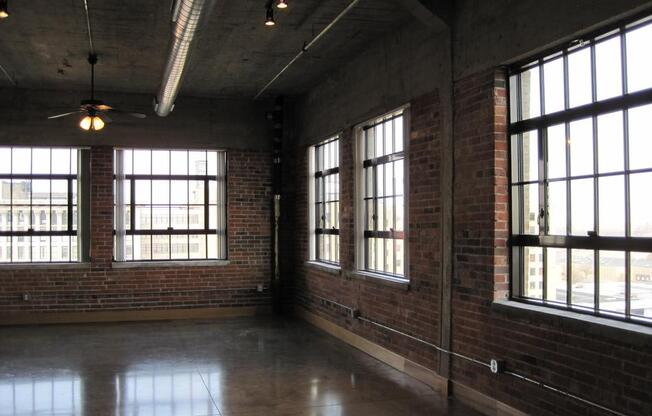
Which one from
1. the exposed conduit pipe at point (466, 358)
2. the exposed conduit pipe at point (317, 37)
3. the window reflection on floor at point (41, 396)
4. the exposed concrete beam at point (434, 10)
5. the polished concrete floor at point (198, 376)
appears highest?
the exposed conduit pipe at point (317, 37)

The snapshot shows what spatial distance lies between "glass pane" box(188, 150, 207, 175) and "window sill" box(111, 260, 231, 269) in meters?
1.44

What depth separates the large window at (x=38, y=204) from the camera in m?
9.54

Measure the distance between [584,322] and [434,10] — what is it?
2.86 meters

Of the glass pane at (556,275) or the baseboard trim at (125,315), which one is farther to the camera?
the baseboard trim at (125,315)

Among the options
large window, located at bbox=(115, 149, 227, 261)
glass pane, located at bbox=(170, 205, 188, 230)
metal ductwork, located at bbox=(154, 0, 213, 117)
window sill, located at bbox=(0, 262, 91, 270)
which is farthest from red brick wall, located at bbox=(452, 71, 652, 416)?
window sill, located at bbox=(0, 262, 91, 270)

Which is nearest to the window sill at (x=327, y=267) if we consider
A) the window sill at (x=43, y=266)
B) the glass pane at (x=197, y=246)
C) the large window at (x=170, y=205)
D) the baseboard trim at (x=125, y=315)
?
the baseboard trim at (x=125, y=315)

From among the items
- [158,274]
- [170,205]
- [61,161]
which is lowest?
[158,274]

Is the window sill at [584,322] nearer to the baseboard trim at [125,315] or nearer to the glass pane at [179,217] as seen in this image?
the baseboard trim at [125,315]

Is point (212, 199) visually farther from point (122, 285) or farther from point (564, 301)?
point (564, 301)

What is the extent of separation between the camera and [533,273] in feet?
15.3

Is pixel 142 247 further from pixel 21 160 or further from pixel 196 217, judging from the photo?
pixel 21 160

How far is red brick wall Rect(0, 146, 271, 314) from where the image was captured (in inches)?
372

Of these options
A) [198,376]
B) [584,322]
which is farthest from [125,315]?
[584,322]

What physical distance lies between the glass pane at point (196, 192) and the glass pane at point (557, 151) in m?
6.87
